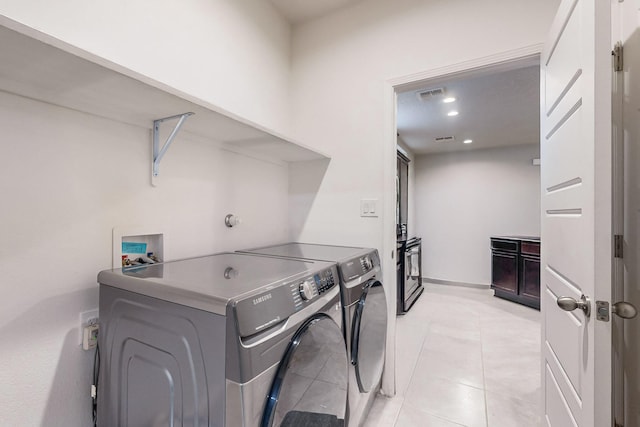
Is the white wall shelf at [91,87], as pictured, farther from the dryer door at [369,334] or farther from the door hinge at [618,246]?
the door hinge at [618,246]

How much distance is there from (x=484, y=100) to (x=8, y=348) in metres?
3.68

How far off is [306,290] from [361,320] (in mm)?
545

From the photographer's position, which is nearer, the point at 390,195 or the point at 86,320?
the point at 86,320

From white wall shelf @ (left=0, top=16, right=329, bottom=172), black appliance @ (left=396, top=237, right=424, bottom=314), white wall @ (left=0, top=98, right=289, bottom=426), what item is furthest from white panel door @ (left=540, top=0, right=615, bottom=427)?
black appliance @ (left=396, top=237, right=424, bottom=314)

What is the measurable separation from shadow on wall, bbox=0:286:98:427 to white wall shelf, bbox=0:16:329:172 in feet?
2.21

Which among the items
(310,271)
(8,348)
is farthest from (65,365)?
(310,271)

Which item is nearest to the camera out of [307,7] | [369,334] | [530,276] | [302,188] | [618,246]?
[618,246]

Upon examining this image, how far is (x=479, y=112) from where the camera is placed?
3.20m

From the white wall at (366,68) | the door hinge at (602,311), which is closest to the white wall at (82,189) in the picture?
the white wall at (366,68)

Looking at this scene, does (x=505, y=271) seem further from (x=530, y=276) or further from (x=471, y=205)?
(x=471, y=205)

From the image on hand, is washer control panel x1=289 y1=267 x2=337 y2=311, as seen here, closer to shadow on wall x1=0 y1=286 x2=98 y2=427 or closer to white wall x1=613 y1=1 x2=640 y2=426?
shadow on wall x1=0 y1=286 x2=98 y2=427

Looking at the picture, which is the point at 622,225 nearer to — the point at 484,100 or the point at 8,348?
the point at 8,348

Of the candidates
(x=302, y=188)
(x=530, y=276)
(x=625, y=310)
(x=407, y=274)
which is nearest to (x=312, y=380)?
(x=625, y=310)

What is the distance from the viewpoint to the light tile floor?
1693mm
